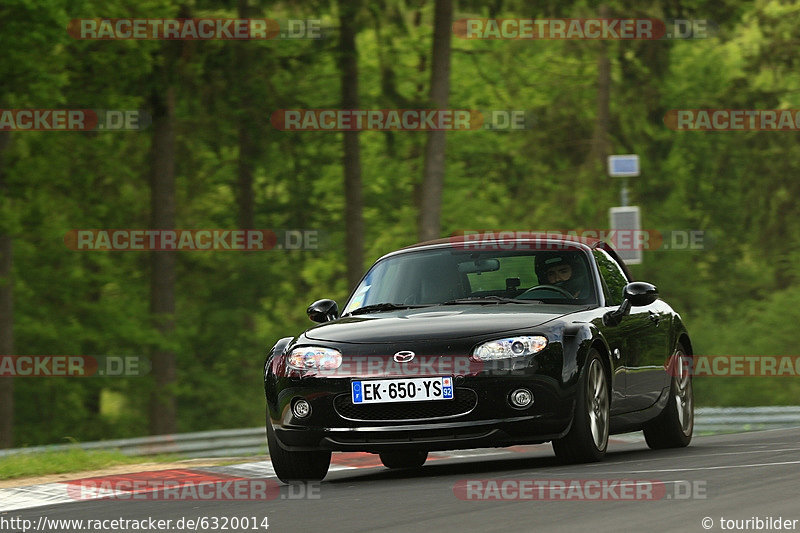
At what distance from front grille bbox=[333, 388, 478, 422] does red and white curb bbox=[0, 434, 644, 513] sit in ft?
5.27

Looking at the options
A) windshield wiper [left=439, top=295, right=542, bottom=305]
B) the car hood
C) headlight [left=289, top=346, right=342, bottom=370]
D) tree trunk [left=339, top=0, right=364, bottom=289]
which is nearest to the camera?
the car hood

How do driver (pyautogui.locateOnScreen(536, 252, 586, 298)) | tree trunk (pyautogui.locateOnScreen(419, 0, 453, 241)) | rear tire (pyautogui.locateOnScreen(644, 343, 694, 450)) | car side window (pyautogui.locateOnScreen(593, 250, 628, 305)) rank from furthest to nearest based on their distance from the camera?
tree trunk (pyautogui.locateOnScreen(419, 0, 453, 241)) < rear tire (pyautogui.locateOnScreen(644, 343, 694, 450)) < car side window (pyautogui.locateOnScreen(593, 250, 628, 305)) < driver (pyautogui.locateOnScreen(536, 252, 586, 298))

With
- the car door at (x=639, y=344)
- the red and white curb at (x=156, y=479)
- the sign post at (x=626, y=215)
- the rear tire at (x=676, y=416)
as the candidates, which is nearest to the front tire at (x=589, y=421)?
the car door at (x=639, y=344)

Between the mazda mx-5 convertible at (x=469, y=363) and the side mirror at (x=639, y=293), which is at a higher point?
the side mirror at (x=639, y=293)

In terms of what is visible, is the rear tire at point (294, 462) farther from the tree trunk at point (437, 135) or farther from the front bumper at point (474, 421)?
the tree trunk at point (437, 135)

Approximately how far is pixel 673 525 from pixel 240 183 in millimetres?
36202

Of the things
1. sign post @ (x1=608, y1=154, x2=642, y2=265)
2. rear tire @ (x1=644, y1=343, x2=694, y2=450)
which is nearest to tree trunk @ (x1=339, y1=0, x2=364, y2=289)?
sign post @ (x1=608, y1=154, x2=642, y2=265)

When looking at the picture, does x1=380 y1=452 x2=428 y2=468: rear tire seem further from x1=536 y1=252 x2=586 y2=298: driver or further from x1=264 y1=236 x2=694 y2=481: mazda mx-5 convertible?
x1=536 y1=252 x2=586 y2=298: driver

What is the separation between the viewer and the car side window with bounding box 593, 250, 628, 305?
36.8 feet

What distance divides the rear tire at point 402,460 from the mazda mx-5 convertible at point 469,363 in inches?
49.1

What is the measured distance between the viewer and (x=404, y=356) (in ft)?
30.6

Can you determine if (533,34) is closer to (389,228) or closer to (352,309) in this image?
(389,228)

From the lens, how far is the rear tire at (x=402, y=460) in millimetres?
11641

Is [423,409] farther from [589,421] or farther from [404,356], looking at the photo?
[589,421]
